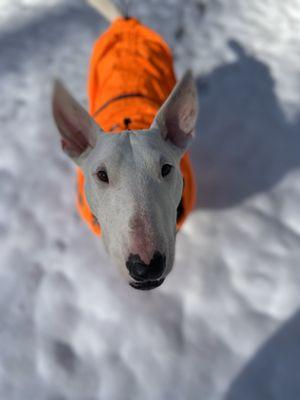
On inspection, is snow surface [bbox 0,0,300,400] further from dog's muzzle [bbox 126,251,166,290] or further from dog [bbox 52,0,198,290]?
dog's muzzle [bbox 126,251,166,290]

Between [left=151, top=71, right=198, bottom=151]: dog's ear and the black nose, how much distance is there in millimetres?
412

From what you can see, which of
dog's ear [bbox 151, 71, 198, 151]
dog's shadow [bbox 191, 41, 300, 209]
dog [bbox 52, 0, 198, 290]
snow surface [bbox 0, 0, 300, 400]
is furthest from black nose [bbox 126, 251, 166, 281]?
dog's shadow [bbox 191, 41, 300, 209]

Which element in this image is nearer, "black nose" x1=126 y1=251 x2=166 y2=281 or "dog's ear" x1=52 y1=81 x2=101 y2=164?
"black nose" x1=126 y1=251 x2=166 y2=281

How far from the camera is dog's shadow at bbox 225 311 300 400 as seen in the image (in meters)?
1.37

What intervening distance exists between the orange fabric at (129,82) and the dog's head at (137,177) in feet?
0.76

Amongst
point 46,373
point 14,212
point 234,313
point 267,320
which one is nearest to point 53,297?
point 46,373

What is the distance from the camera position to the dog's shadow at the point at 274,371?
1372 mm

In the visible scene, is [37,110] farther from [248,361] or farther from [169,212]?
[248,361]

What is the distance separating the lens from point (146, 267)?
936mm

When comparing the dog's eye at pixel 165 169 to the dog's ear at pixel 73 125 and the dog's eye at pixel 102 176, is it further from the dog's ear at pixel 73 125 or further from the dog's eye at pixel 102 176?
the dog's ear at pixel 73 125

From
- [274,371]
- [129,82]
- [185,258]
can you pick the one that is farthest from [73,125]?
[274,371]

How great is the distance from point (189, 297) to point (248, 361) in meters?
0.29

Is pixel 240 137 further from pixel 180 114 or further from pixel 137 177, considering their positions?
pixel 137 177

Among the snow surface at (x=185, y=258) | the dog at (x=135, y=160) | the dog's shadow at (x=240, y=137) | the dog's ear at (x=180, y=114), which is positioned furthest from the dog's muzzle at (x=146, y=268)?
Answer: the dog's shadow at (x=240, y=137)
